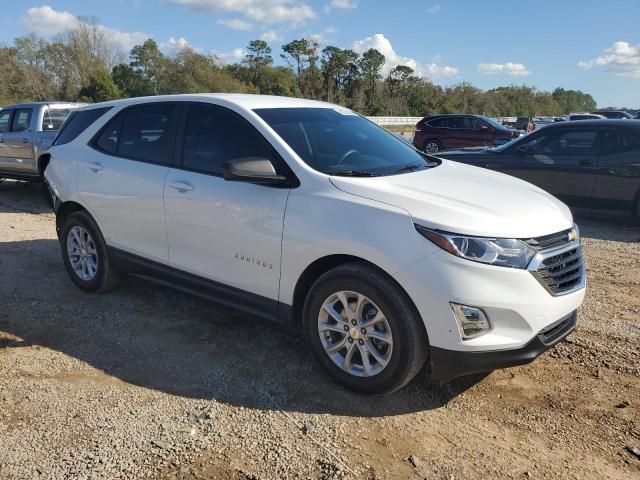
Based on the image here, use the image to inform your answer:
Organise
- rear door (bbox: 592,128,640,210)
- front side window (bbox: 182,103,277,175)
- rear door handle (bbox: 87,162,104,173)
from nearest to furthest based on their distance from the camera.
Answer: front side window (bbox: 182,103,277,175) → rear door handle (bbox: 87,162,104,173) → rear door (bbox: 592,128,640,210)

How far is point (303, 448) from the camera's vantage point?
294 centimetres

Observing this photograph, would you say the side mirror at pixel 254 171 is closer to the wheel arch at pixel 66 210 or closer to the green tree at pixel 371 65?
the wheel arch at pixel 66 210

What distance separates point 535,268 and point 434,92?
78897mm

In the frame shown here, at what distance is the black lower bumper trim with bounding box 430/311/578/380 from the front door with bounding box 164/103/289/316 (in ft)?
3.94

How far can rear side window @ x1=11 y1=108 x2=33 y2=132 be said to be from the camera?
10352 millimetres

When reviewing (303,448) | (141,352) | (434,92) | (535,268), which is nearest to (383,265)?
(535,268)

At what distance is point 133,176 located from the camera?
4559mm

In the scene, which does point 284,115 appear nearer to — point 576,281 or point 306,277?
point 306,277

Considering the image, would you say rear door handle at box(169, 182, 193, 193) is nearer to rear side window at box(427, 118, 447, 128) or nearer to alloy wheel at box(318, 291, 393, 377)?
alloy wheel at box(318, 291, 393, 377)

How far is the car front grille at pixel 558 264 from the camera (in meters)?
3.12

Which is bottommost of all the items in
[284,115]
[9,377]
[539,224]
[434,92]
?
[9,377]

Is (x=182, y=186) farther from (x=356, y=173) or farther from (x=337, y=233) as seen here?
(x=337, y=233)

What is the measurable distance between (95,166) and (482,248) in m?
3.57

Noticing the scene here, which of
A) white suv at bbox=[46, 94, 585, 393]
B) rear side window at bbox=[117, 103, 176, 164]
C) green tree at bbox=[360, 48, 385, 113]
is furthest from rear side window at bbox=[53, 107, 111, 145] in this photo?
green tree at bbox=[360, 48, 385, 113]
